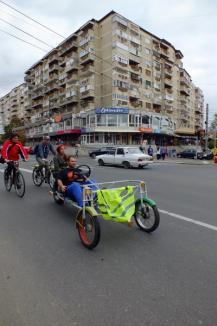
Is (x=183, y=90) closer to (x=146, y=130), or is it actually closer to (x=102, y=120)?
(x=146, y=130)

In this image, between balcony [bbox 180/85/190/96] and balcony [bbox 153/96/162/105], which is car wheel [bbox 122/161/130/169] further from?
balcony [bbox 180/85/190/96]

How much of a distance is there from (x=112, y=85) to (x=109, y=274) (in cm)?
5020

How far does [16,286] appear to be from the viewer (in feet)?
9.24

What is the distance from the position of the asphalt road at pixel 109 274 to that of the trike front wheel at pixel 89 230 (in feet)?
0.46

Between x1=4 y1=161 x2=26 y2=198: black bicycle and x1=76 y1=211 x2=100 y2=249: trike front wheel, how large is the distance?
400 cm

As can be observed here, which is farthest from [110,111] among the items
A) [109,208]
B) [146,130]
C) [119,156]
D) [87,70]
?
[109,208]

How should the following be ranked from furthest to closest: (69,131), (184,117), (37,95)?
(184,117)
(37,95)
(69,131)

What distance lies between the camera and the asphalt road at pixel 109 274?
2.31 meters

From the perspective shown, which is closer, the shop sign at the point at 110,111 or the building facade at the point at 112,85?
the shop sign at the point at 110,111

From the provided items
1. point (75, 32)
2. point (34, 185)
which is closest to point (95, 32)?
point (75, 32)

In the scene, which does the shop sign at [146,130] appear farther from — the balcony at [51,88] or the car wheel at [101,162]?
the car wheel at [101,162]

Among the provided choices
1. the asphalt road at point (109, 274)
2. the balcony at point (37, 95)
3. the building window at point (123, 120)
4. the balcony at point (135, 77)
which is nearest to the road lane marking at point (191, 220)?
the asphalt road at point (109, 274)

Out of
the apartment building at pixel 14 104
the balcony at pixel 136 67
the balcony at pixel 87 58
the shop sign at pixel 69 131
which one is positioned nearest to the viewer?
the shop sign at pixel 69 131

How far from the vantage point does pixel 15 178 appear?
789 cm
